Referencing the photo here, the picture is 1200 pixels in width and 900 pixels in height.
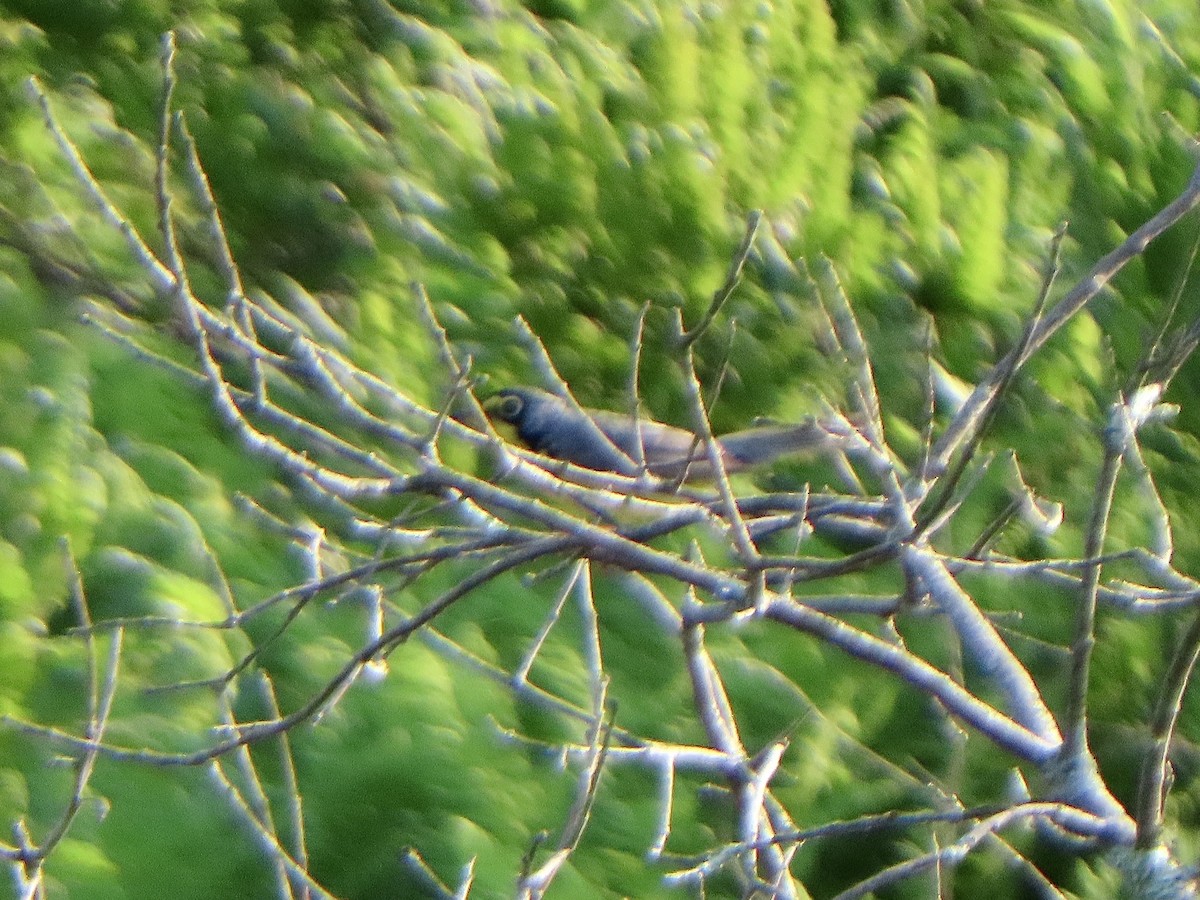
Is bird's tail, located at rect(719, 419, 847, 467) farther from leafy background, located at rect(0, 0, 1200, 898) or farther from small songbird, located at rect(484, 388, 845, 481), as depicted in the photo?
leafy background, located at rect(0, 0, 1200, 898)

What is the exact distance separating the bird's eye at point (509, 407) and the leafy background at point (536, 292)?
0.17 m

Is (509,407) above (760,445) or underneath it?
underneath

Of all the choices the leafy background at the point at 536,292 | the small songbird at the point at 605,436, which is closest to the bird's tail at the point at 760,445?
the small songbird at the point at 605,436

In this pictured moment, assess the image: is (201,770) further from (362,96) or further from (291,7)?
(291,7)

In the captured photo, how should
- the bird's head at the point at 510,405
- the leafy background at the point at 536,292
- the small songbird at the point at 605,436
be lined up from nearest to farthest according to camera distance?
the leafy background at the point at 536,292 < the small songbird at the point at 605,436 < the bird's head at the point at 510,405

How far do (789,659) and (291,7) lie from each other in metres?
1.86

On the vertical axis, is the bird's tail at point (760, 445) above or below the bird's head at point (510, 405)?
above

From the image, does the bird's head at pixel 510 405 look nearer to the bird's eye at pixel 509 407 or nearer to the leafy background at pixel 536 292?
the bird's eye at pixel 509 407

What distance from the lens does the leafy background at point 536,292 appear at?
7.34 ft

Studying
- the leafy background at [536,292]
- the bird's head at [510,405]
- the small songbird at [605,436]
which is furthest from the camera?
the bird's head at [510,405]

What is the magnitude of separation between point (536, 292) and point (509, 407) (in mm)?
438

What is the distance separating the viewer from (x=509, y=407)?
2.67 m

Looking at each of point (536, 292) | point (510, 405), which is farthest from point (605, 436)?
point (536, 292)

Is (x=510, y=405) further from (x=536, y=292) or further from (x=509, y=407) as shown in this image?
(x=536, y=292)
